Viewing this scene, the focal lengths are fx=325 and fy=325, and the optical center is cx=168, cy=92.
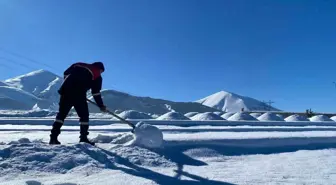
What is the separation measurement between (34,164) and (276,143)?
145 inches

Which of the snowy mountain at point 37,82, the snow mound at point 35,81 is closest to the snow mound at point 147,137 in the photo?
the snowy mountain at point 37,82

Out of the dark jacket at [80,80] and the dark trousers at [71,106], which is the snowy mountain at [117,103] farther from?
the dark trousers at [71,106]

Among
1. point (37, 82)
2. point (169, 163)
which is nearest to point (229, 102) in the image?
point (37, 82)

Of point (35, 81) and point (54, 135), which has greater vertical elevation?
point (35, 81)

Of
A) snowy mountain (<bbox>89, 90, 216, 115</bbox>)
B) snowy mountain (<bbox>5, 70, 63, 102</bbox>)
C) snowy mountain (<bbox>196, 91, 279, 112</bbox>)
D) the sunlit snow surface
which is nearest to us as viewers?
the sunlit snow surface

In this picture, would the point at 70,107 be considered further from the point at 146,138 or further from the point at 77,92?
the point at 146,138

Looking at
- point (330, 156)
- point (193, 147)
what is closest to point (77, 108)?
point (193, 147)

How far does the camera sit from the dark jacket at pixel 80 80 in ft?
14.5

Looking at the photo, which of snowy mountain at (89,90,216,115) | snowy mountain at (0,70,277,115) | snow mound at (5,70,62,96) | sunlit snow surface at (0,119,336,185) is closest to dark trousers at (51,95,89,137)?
sunlit snow surface at (0,119,336,185)

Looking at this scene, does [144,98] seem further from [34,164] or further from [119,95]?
[34,164]

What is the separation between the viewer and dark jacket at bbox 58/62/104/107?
14.5 feet

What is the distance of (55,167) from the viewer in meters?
3.25

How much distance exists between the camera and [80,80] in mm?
4469

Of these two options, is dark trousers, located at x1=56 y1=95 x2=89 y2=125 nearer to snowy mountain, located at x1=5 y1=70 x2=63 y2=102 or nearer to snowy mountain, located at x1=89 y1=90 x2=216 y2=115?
snowy mountain, located at x1=89 y1=90 x2=216 y2=115
